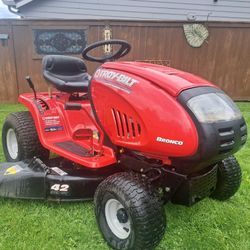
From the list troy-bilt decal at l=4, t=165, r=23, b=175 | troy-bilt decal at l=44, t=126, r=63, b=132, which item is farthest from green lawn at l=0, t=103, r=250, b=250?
troy-bilt decal at l=44, t=126, r=63, b=132

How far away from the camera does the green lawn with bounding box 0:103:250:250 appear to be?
2021mm

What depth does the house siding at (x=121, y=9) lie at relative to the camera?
8.76 meters

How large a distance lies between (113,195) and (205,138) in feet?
2.18

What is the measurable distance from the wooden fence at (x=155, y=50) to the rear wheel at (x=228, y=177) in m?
4.99

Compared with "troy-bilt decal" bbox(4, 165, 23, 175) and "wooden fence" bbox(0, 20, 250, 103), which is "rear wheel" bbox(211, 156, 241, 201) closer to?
"troy-bilt decal" bbox(4, 165, 23, 175)

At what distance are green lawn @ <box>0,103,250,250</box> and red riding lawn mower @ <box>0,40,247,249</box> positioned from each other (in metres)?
0.14

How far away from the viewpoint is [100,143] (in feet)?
7.31

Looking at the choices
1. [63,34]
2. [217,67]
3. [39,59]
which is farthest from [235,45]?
[39,59]

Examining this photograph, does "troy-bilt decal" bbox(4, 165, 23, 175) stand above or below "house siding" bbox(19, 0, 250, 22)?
below

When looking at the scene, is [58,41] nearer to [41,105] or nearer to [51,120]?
[41,105]

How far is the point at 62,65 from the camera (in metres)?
2.99

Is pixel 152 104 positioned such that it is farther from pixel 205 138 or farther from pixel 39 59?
pixel 39 59

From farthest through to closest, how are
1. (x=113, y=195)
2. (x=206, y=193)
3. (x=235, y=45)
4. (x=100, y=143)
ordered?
1. (x=235, y=45)
2. (x=100, y=143)
3. (x=206, y=193)
4. (x=113, y=195)

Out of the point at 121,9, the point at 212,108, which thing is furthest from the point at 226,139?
the point at 121,9
